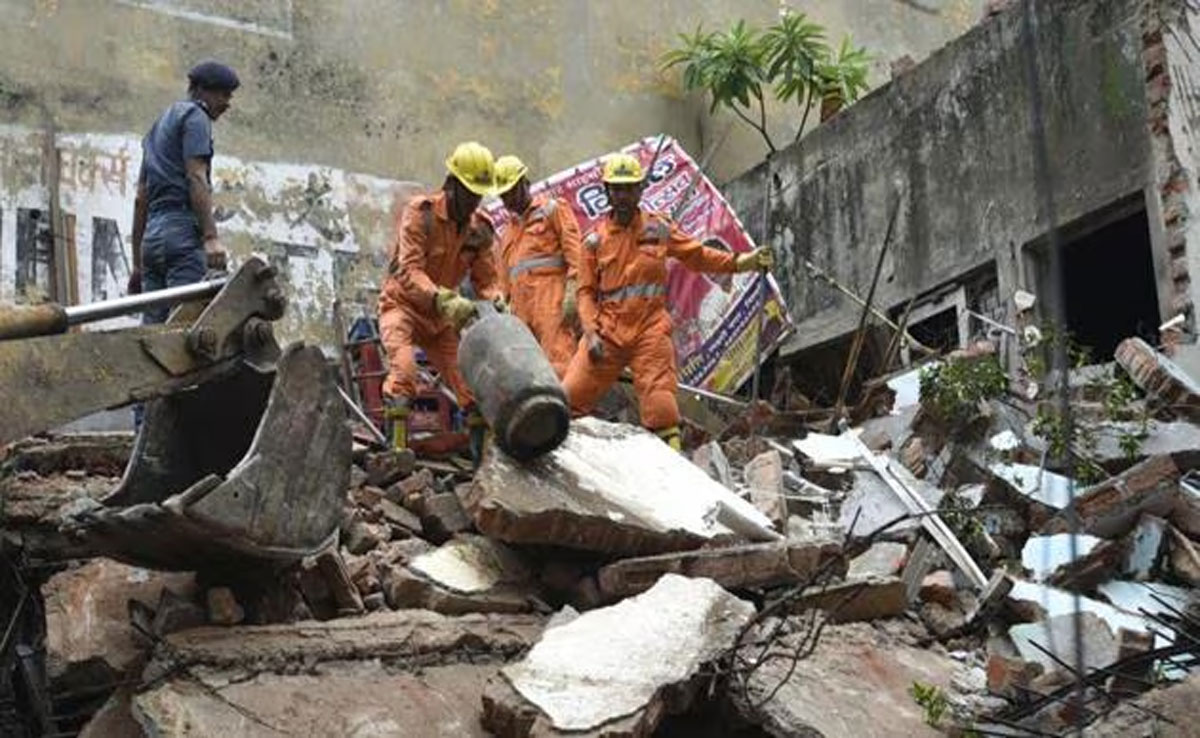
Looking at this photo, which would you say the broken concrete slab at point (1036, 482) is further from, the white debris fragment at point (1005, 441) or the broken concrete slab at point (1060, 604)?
the broken concrete slab at point (1060, 604)

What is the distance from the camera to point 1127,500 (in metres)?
5.66

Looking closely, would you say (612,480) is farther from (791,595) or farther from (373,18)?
(373,18)

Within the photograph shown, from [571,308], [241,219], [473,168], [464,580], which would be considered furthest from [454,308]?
[241,219]

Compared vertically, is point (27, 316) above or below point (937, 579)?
above

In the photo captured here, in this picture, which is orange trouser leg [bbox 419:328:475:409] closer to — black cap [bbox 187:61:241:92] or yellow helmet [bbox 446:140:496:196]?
yellow helmet [bbox 446:140:496:196]

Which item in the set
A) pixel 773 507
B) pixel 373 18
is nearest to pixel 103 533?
pixel 773 507

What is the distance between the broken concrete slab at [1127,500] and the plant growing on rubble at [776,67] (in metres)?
8.17

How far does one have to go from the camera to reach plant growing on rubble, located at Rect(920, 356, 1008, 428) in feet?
22.5

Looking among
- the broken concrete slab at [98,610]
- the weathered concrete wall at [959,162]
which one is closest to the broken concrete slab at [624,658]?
the broken concrete slab at [98,610]

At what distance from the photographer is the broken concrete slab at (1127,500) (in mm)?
5652

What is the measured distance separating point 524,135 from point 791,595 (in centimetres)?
976

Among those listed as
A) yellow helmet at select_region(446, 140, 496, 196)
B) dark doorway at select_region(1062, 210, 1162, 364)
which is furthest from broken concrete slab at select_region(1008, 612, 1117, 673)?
dark doorway at select_region(1062, 210, 1162, 364)

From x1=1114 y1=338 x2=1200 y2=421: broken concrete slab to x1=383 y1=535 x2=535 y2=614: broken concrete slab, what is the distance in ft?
11.6

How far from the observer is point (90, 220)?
11.0 metres
